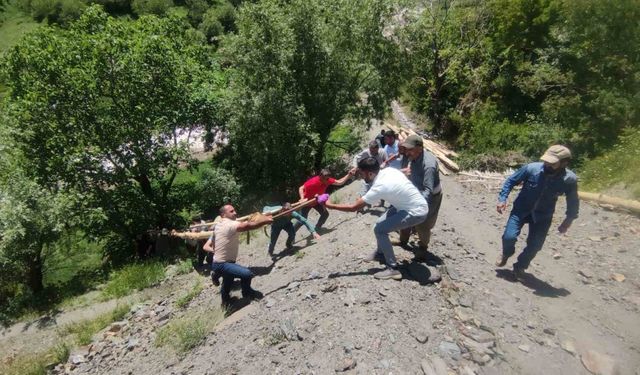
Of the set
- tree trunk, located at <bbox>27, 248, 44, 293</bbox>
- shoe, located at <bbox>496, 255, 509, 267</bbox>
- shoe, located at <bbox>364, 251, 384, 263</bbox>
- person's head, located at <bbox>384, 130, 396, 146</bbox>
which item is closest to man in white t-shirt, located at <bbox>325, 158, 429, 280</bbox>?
shoe, located at <bbox>364, 251, 384, 263</bbox>

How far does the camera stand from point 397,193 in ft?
20.7

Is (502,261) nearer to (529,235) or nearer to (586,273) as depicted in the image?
(529,235)

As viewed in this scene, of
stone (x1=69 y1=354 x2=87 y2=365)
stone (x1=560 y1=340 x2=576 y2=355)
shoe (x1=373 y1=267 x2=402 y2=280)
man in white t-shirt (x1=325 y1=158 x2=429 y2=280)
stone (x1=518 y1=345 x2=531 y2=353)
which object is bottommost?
stone (x1=69 y1=354 x2=87 y2=365)

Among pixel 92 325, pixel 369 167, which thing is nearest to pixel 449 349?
pixel 369 167

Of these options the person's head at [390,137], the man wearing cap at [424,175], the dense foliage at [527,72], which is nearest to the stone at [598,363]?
the man wearing cap at [424,175]

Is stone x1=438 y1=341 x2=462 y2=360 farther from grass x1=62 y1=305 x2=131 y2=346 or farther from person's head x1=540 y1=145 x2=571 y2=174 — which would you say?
grass x1=62 y1=305 x2=131 y2=346

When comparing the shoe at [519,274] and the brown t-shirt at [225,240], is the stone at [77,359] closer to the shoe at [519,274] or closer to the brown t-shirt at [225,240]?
the brown t-shirt at [225,240]

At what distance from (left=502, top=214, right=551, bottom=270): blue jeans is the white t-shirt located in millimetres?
1794

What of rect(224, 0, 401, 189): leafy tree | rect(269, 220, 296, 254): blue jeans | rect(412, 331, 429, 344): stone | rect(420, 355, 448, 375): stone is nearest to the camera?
rect(420, 355, 448, 375): stone

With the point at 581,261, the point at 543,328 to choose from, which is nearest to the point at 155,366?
the point at 543,328

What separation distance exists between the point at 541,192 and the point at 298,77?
12333mm

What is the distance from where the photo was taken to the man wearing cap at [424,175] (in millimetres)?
6695

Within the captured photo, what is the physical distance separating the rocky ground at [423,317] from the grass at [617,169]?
8.84ft

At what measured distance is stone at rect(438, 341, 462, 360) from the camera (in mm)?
5566
